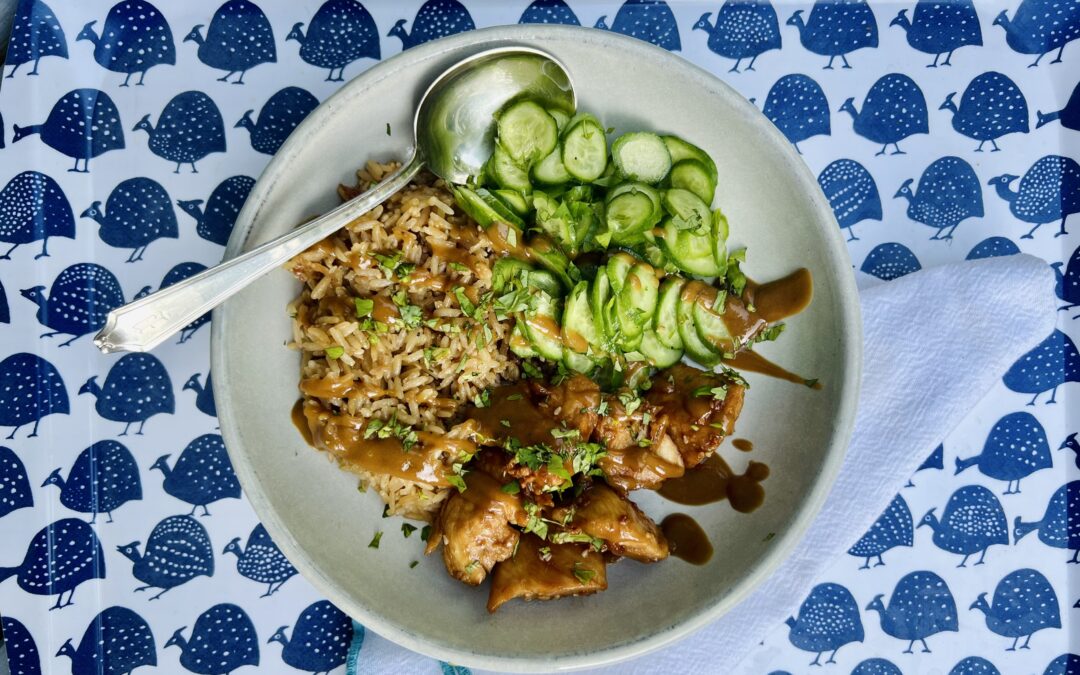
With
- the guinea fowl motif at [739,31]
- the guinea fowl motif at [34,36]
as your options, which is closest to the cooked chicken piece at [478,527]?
the guinea fowl motif at [739,31]

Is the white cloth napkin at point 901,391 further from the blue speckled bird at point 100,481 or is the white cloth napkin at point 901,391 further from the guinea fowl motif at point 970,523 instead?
the blue speckled bird at point 100,481

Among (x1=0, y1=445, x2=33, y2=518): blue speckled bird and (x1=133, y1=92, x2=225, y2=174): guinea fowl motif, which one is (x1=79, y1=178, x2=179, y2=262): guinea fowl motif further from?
(x1=0, y1=445, x2=33, y2=518): blue speckled bird

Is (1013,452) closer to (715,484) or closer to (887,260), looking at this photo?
(887,260)

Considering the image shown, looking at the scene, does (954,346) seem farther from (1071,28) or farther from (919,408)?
(1071,28)

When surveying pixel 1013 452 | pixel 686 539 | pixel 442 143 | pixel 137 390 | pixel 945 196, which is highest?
pixel 945 196

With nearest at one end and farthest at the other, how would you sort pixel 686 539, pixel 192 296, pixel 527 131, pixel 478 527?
pixel 192 296 < pixel 478 527 < pixel 527 131 < pixel 686 539

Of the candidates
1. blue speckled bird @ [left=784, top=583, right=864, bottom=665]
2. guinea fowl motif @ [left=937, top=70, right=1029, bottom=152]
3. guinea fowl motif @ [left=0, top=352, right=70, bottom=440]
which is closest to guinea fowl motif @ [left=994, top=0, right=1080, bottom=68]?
guinea fowl motif @ [left=937, top=70, right=1029, bottom=152]

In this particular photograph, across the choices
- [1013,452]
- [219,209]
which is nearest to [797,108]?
[1013,452]
